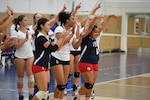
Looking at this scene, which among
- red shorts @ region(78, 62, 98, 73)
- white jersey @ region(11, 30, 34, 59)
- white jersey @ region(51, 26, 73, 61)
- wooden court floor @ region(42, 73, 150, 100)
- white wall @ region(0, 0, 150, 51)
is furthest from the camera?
white wall @ region(0, 0, 150, 51)

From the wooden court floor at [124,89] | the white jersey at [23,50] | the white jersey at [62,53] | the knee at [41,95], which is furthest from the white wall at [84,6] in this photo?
the knee at [41,95]

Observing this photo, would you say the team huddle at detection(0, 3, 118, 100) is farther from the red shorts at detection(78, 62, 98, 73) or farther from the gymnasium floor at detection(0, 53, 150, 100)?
the gymnasium floor at detection(0, 53, 150, 100)

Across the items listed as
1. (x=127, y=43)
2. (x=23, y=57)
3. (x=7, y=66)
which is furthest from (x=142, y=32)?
(x=23, y=57)

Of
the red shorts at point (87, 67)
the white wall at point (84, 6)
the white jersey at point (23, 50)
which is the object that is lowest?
the red shorts at point (87, 67)

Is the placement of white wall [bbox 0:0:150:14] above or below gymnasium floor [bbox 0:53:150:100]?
above

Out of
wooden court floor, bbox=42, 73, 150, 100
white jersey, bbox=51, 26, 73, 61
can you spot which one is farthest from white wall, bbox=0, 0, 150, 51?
white jersey, bbox=51, 26, 73, 61

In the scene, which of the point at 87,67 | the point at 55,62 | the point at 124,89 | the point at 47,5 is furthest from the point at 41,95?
the point at 47,5

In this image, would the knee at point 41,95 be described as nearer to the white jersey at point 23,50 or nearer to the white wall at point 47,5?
the white jersey at point 23,50

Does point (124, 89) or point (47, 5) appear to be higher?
point (47, 5)

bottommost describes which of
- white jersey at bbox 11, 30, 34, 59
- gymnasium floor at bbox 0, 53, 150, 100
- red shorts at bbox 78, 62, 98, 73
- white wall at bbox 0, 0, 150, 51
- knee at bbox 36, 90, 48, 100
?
gymnasium floor at bbox 0, 53, 150, 100

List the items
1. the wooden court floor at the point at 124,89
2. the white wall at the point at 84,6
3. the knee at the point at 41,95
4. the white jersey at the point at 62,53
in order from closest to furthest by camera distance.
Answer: the knee at the point at 41,95, the white jersey at the point at 62,53, the wooden court floor at the point at 124,89, the white wall at the point at 84,6

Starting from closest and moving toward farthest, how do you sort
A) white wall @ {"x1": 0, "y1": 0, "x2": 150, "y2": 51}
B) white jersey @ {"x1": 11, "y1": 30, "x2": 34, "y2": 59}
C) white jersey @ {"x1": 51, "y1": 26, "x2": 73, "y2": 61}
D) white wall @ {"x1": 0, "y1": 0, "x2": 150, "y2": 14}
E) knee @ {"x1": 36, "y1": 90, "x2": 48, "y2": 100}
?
knee @ {"x1": 36, "y1": 90, "x2": 48, "y2": 100} → white jersey @ {"x1": 51, "y1": 26, "x2": 73, "y2": 61} → white jersey @ {"x1": 11, "y1": 30, "x2": 34, "y2": 59} → white wall @ {"x1": 0, "y1": 0, "x2": 150, "y2": 14} → white wall @ {"x1": 0, "y1": 0, "x2": 150, "y2": 51}

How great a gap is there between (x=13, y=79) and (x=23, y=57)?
5154mm

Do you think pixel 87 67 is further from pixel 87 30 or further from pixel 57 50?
pixel 57 50
